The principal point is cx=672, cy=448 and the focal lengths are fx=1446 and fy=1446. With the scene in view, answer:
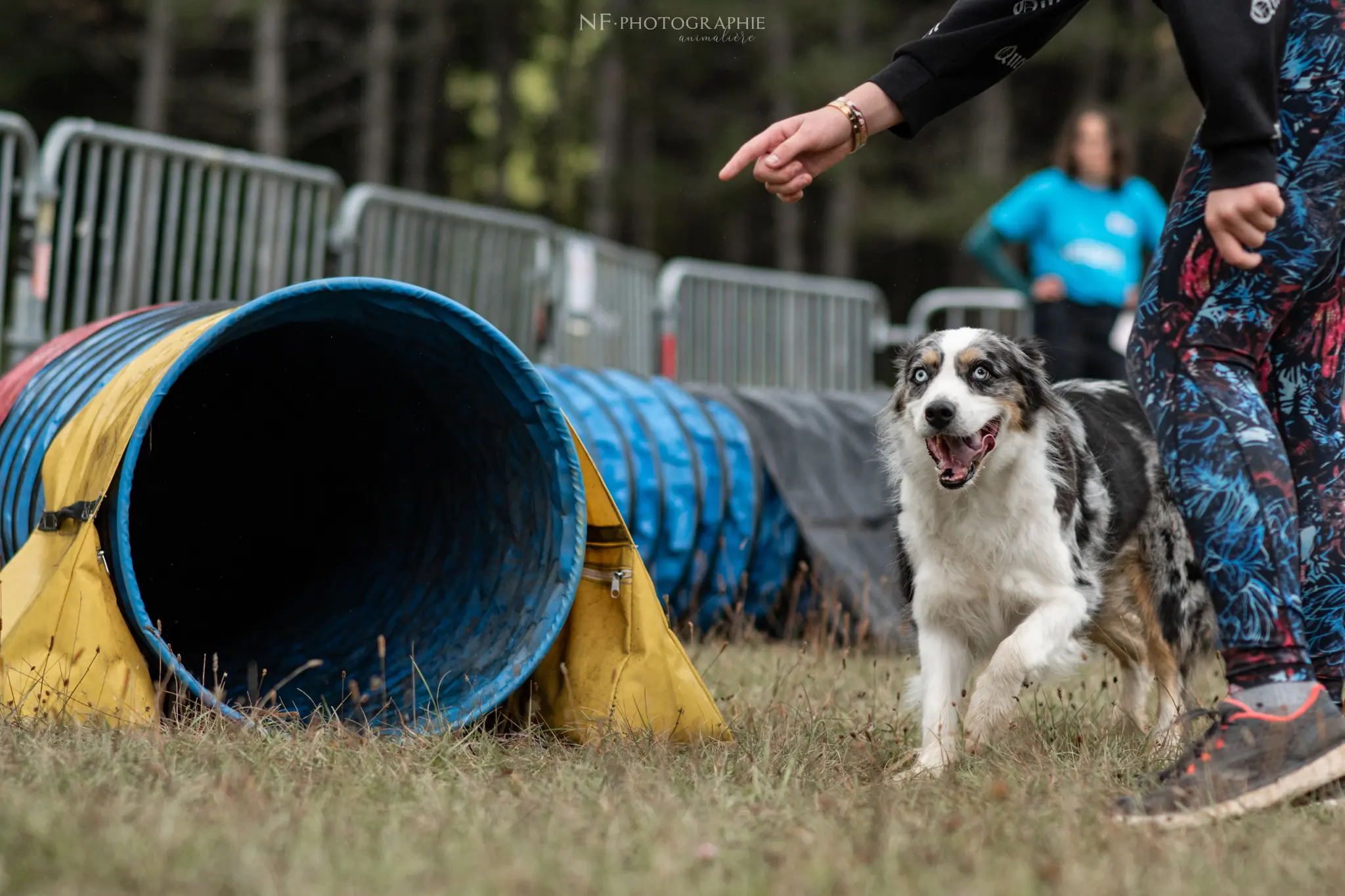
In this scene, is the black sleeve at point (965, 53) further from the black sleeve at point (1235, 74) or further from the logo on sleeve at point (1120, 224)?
the logo on sleeve at point (1120, 224)

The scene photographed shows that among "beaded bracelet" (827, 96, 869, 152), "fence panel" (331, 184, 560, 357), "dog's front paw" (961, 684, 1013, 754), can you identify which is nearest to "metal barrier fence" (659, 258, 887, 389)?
"fence panel" (331, 184, 560, 357)

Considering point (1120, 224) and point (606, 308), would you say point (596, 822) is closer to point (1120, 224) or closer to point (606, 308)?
point (1120, 224)

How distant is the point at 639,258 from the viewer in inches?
408

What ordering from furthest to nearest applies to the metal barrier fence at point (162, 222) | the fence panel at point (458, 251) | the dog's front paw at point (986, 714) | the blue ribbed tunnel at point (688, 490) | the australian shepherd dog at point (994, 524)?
the fence panel at point (458, 251), the metal barrier fence at point (162, 222), the blue ribbed tunnel at point (688, 490), the australian shepherd dog at point (994, 524), the dog's front paw at point (986, 714)

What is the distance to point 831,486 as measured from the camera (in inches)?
257

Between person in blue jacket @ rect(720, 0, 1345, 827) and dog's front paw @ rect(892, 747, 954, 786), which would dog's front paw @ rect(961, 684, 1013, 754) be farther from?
person in blue jacket @ rect(720, 0, 1345, 827)

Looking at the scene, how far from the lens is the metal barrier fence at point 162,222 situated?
6668 mm

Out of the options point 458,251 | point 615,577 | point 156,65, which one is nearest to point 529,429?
point 615,577

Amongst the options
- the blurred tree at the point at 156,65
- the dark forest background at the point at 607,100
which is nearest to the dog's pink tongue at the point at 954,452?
the dark forest background at the point at 607,100

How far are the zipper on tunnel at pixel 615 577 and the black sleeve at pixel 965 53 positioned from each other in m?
1.34

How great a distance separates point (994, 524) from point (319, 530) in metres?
2.41

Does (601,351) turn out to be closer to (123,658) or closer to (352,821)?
(123,658)

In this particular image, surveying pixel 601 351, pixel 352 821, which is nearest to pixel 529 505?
pixel 352 821

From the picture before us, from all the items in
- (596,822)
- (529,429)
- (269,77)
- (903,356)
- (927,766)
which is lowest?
(927,766)
